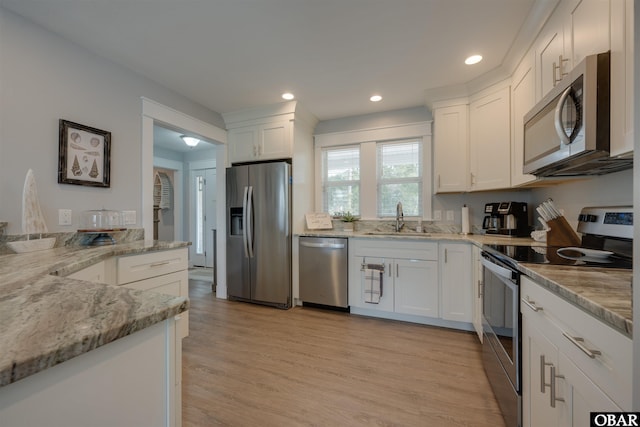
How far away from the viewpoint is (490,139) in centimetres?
252

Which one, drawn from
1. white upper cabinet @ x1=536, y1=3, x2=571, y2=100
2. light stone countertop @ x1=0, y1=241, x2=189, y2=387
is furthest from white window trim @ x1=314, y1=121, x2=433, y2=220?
light stone countertop @ x1=0, y1=241, x2=189, y2=387

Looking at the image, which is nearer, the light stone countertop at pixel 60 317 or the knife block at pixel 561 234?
the light stone countertop at pixel 60 317

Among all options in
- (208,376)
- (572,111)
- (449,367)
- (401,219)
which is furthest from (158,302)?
(401,219)

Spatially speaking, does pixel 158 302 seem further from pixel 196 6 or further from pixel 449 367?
pixel 449 367

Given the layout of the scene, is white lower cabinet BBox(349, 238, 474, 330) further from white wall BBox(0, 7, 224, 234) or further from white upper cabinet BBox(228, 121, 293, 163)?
white wall BBox(0, 7, 224, 234)

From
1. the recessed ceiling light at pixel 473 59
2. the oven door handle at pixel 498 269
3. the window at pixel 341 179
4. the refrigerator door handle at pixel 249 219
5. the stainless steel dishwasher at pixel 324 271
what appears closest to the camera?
the oven door handle at pixel 498 269

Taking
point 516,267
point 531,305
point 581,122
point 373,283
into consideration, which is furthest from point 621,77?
point 373,283

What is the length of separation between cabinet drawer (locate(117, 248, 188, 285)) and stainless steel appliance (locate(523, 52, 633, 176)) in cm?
253

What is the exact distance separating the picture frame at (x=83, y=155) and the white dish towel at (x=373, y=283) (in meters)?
Answer: 2.54

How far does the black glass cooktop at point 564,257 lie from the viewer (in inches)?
46.3

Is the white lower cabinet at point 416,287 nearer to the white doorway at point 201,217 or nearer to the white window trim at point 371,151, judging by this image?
the white window trim at point 371,151

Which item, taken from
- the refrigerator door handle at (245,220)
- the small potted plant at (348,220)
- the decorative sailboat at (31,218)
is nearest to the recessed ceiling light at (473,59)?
the small potted plant at (348,220)

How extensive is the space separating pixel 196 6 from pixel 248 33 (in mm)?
367

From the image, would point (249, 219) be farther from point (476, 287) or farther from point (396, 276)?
point (476, 287)
